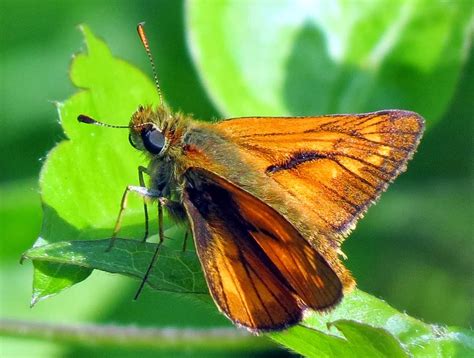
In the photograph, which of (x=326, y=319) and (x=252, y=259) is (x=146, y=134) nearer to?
(x=252, y=259)

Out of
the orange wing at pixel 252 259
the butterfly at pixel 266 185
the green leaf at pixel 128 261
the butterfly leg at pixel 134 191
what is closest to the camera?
the green leaf at pixel 128 261

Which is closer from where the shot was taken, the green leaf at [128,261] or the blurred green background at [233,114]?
the green leaf at [128,261]

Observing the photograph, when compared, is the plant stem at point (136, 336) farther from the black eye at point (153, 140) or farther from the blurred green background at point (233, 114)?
the black eye at point (153, 140)

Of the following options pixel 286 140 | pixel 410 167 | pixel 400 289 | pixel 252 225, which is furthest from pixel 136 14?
pixel 252 225

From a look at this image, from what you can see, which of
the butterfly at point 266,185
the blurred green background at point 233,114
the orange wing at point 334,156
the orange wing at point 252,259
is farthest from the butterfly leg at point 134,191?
the blurred green background at point 233,114

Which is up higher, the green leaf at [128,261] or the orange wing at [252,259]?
the orange wing at [252,259]

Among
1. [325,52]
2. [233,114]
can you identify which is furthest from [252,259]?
[325,52]

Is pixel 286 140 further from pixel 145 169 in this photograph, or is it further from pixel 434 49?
pixel 434 49
